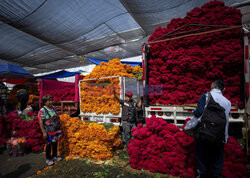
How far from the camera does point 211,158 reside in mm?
2326

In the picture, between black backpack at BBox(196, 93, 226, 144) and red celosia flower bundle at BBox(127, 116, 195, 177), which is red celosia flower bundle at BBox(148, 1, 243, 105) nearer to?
red celosia flower bundle at BBox(127, 116, 195, 177)

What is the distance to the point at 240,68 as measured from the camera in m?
3.24

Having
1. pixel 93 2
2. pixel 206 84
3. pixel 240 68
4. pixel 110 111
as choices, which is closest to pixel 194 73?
pixel 206 84

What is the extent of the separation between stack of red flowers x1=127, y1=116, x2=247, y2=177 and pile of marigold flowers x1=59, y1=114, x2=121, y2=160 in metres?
0.81

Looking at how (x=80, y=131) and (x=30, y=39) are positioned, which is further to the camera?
(x=30, y=39)

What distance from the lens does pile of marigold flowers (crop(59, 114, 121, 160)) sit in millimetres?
3869

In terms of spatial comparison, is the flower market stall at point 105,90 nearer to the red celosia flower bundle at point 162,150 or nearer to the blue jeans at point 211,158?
the red celosia flower bundle at point 162,150

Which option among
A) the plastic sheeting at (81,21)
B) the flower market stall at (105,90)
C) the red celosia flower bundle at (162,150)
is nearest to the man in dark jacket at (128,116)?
the flower market stall at (105,90)

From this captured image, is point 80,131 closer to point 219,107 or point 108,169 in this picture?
point 108,169

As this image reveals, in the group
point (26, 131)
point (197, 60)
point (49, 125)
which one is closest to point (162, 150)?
point (197, 60)

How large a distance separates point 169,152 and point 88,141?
212 cm

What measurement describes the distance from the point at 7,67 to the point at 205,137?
9.97 meters

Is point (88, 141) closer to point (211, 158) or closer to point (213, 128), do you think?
point (211, 158)

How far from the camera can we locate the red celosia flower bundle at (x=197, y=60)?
3.27m
